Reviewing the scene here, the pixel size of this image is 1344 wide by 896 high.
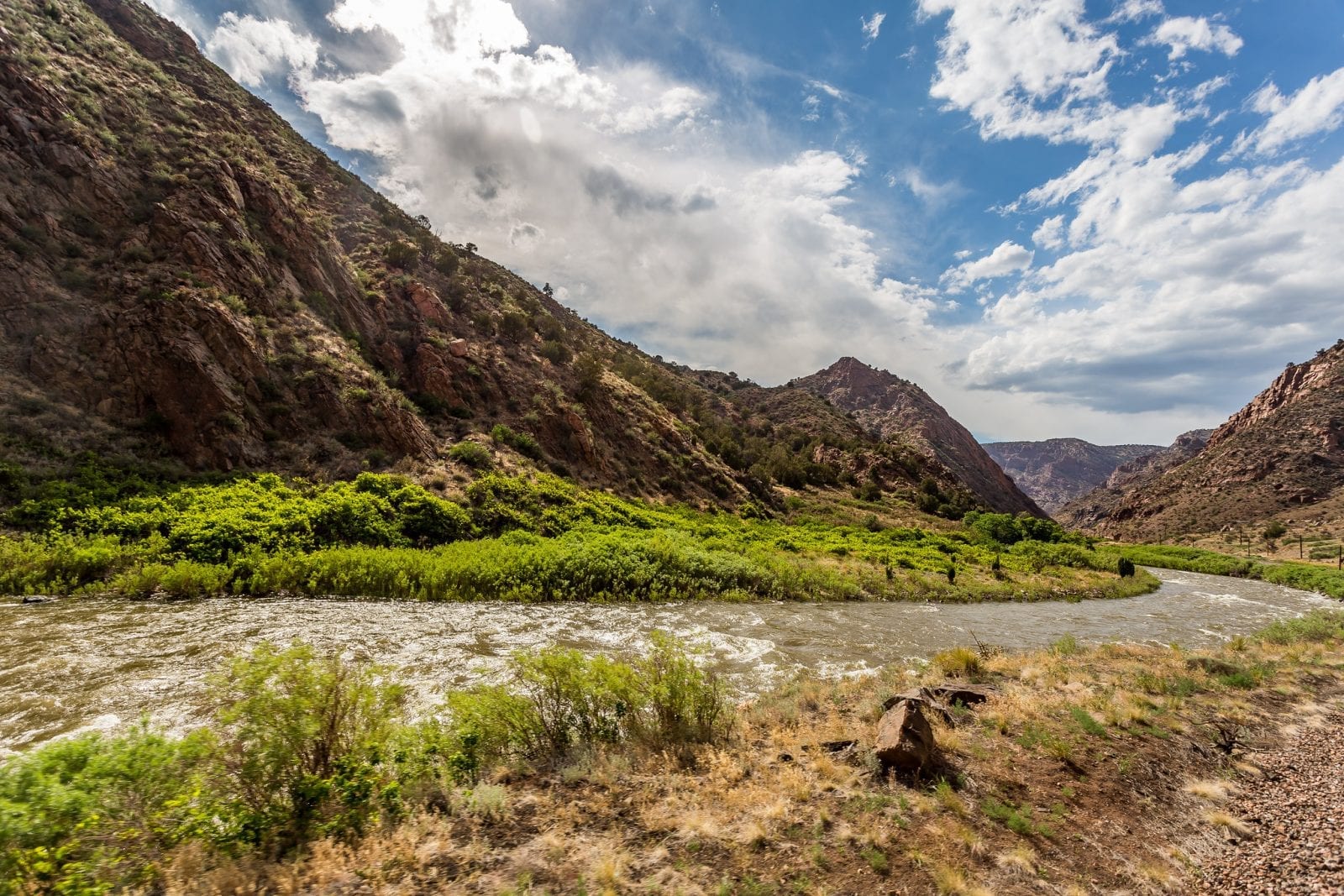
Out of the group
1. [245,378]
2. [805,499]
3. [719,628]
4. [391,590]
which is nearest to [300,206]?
[245,378]

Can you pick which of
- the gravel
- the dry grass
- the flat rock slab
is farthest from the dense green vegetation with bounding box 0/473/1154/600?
the gravel

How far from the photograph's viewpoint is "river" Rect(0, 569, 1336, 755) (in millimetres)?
8898

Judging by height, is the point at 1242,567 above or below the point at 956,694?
below

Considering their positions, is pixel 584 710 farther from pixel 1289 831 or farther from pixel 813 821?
pixel 1289 831

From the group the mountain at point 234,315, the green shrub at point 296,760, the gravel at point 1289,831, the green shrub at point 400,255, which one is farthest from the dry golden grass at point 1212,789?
the green shrub at point 400,255

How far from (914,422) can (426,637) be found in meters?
150

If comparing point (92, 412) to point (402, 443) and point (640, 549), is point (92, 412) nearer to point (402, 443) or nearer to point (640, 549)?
point (402, 443)

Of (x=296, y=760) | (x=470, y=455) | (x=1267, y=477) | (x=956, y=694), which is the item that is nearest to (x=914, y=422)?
(x=1267, y=477)

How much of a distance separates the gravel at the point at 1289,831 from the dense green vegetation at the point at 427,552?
1543 centimetres

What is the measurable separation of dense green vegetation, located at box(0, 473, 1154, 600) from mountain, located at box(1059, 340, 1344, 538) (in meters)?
57.3

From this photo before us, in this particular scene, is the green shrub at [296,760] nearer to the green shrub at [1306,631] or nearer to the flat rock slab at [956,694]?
the flat rock slab at [956,694]

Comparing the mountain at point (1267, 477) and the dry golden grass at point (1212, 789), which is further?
the mountain at point (1267, 477)

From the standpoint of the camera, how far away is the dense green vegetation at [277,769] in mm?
4113

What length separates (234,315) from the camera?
26531mm
